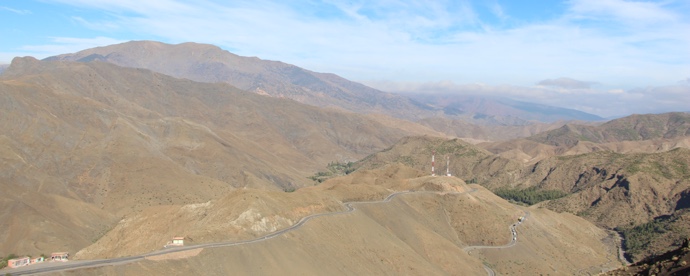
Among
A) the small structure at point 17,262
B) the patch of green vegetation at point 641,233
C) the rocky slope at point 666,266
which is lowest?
the patch of green vegetation at point 641,233

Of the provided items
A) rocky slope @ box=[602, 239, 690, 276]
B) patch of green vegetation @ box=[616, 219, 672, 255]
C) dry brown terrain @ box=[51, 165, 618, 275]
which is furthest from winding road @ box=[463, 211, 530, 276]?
rocky slope @ box=[602, 239, 690, 276]

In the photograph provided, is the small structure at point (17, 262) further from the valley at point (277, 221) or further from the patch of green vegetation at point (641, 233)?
the patch of green vegetation at point (641, 233)

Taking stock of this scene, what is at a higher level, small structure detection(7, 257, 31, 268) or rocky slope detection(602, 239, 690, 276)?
rocky slope detection(602, 239, 690, 276)

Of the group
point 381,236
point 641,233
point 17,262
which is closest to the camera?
point 17,262

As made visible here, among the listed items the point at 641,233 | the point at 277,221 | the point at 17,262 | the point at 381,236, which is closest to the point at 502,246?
the point at 381,236

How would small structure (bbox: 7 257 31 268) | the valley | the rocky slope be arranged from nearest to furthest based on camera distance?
the rocky slope → small structure (bbox: 7 257 31 268) → the valley

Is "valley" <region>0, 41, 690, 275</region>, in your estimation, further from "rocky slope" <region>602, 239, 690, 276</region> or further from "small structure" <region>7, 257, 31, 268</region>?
"rocky slope" <region>602, 239, 690, 276</region>

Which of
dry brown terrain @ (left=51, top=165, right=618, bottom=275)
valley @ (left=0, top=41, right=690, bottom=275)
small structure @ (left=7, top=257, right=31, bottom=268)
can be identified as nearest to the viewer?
small structure @ (left=7, top=257, right=31, bottom=268)

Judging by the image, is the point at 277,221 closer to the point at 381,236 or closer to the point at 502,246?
the point at 381,236

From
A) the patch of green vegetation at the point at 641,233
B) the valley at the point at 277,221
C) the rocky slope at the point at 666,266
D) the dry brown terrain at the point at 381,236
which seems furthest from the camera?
the patch of green vegetation at the point at 641,233

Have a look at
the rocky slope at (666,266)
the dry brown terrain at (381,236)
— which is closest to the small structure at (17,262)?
the dry brown terrain at (381,236)

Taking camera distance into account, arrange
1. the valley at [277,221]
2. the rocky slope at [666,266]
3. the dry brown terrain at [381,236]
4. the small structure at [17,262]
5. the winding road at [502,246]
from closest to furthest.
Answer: the rocky slope at [666,266], the small structure at [17,262], the dry brown terrain at [381,236], the valley at [277,221], the winding road at [502,246]

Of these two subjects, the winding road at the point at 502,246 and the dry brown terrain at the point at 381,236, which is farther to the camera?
the winding road at the point at 502,246

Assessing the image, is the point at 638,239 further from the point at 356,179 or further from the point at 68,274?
the point at 68,274
